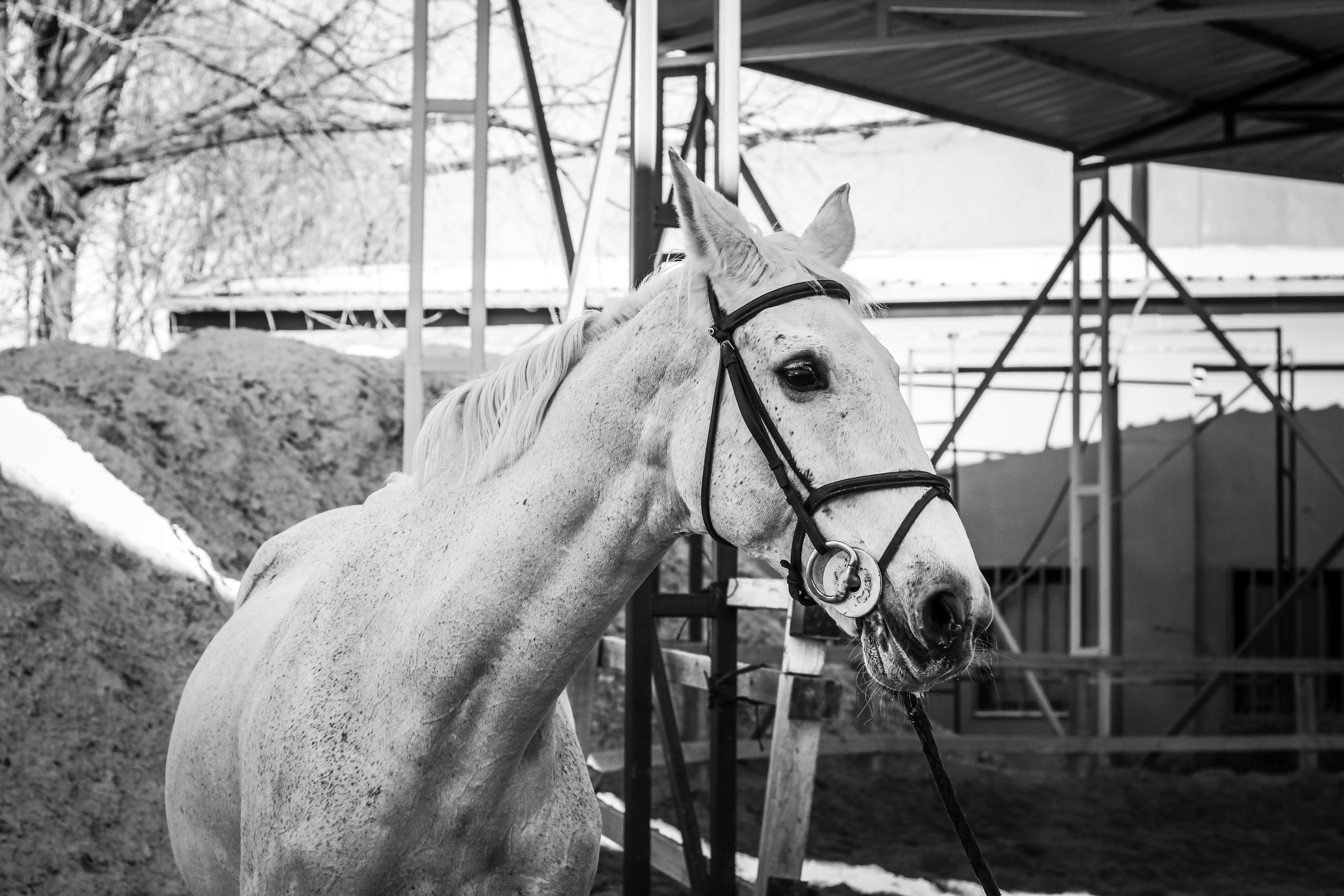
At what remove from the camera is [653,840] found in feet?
14.6

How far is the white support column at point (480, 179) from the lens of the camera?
4965mm

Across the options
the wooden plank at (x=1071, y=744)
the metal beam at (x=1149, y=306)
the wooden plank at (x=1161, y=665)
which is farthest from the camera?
the metal beam at (x=1149, y=306)

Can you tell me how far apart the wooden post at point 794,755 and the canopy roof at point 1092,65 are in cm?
291

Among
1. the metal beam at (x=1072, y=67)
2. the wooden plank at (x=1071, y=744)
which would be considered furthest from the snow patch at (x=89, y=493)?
the metal beam at (x=1072, y=67)

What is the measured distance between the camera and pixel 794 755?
11.6 ft

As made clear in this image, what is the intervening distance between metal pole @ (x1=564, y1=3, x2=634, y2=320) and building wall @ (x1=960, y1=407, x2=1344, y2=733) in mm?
8126

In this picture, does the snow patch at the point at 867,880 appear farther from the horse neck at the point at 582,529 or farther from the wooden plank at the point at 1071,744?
the horse neck at the point at 582,529

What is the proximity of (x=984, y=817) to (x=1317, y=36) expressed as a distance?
492cm

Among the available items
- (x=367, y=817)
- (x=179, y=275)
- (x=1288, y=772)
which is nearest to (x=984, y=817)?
(x=1288, y=772)

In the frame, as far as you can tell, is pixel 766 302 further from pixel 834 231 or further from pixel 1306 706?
pixel 1306 706

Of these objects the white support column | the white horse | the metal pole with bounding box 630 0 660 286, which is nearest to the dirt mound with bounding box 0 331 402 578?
the white support column

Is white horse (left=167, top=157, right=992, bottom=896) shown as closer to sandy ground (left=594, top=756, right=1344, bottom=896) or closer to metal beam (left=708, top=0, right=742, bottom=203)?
metal beam (left=708, top=0, right=742, bottom=203)

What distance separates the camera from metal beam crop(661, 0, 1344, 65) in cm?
538

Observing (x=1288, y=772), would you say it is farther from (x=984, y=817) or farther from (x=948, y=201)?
(x=948, y=201)
